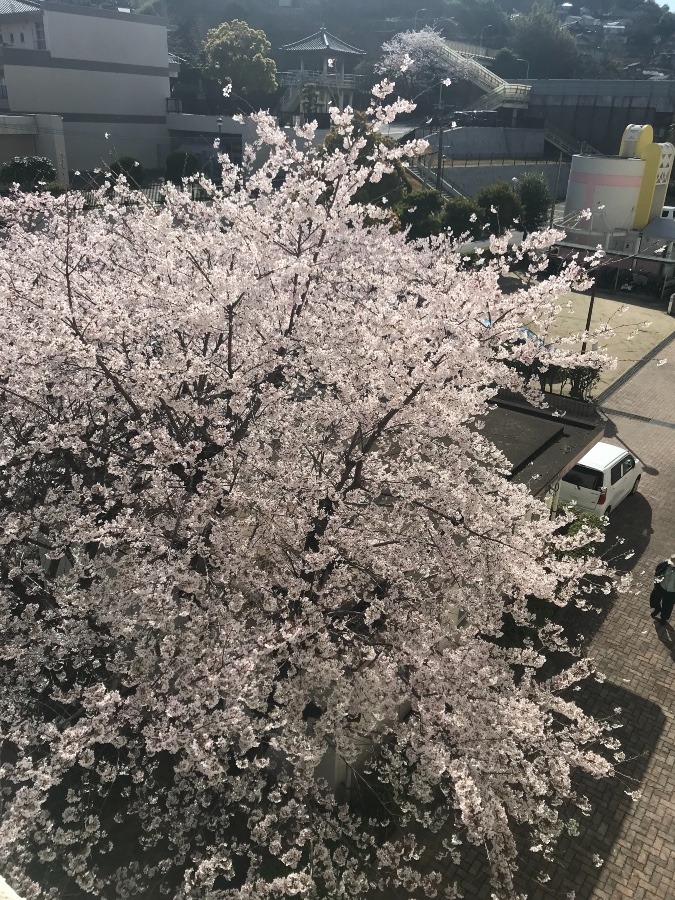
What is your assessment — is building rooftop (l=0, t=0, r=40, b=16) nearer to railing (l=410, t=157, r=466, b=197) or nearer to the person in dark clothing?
railing (l=410, t=157, r=466, b=197)

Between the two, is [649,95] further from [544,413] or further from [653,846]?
[653,846]

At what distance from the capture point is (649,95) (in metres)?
52.4

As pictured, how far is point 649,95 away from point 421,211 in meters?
36.7

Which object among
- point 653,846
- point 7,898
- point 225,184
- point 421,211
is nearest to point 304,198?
point 225,184

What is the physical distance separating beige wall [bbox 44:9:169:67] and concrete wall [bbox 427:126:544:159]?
18923 millimetres

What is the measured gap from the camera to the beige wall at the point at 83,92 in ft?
119

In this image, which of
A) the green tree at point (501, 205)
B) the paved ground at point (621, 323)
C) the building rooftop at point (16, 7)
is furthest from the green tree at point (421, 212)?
the building rooftop at point (16, 7)

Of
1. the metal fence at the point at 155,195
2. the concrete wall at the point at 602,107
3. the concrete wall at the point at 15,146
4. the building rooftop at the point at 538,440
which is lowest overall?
the building rooftop at the point at 538,440

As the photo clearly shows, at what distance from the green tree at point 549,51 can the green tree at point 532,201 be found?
148ft

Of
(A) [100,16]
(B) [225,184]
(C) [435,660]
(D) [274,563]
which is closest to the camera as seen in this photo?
(C) [435,660]

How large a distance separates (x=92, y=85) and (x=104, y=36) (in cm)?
302

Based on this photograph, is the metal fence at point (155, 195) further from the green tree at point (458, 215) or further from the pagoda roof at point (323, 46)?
the pagoda roof at point (323, 46)

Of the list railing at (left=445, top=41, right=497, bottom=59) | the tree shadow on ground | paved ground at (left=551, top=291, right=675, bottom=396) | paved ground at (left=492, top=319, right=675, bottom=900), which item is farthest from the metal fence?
railing at (left=445, top=41, right=497, bottom=59)

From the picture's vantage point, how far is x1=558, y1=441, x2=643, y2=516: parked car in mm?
12125
